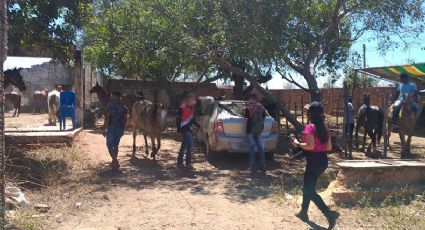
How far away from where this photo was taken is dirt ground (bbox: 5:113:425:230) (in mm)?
6238

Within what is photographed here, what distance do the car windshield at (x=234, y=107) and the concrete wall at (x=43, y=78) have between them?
18227 millimetres

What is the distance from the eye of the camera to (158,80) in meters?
23.0

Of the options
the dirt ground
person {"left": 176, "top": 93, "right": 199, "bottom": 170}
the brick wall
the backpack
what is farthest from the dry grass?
the brick wall

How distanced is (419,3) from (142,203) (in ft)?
29.9

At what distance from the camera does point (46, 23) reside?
9.99 metres

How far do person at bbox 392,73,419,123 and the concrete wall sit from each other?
20.1 metres

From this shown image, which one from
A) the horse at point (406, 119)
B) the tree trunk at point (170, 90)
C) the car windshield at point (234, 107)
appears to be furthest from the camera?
the tree trunk at point (170, 90)

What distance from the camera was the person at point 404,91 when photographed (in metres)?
11.5

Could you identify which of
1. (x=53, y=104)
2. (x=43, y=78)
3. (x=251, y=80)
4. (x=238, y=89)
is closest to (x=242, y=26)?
(x=251, y=80)

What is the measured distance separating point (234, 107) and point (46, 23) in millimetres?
4718

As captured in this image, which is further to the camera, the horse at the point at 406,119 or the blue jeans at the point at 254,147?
the horse at the point at 406,119

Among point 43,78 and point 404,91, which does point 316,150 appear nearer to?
point 404,91

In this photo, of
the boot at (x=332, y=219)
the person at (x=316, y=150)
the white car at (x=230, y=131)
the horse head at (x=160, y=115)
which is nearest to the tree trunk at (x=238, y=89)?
the white car at (x=230, y=131)

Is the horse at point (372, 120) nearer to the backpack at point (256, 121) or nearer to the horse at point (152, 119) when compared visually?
the backpack at point (256, 121)
